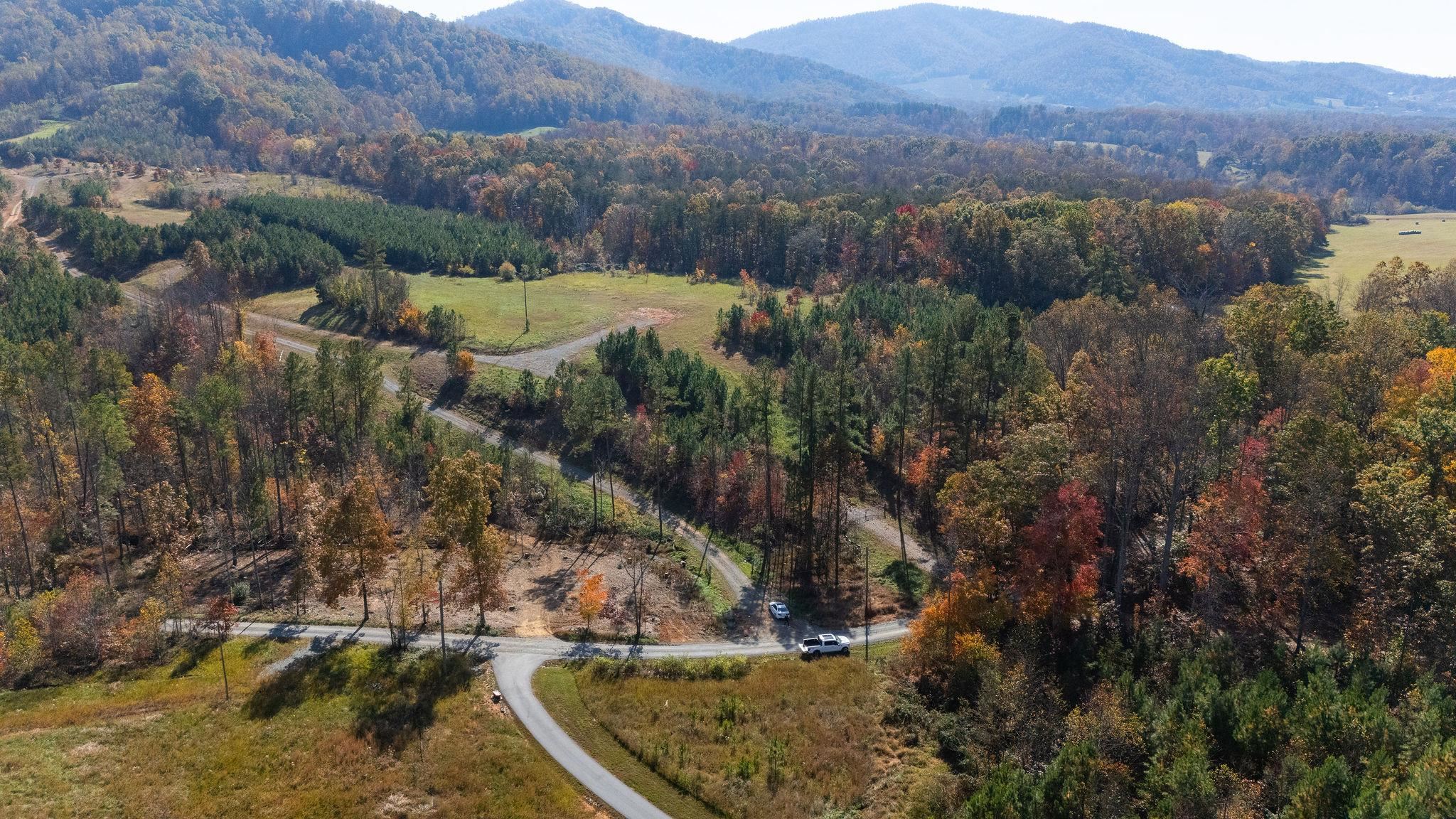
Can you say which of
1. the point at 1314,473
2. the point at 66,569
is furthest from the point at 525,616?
the point at 1314,473

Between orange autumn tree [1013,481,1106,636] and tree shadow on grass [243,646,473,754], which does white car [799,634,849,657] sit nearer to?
orange autumn tree [1013,481,1106,636]

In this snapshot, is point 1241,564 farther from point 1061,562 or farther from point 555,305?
point 555,305

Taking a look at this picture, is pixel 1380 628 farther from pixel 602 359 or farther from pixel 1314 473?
pixel 602 359

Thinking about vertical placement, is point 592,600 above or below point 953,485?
below

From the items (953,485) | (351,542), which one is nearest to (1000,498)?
(953,485)

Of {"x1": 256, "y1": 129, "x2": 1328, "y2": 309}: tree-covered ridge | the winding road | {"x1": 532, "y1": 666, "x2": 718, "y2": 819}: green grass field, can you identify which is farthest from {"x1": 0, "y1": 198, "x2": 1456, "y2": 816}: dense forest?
{"x1": 256, "y1": 129, "x2": 1328, "y2": 309}: tree-covered ridge
